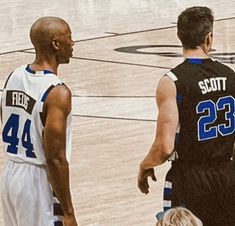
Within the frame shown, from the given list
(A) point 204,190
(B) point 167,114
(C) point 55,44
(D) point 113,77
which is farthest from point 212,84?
(D) point 113,77

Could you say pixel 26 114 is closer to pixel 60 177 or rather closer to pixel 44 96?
pixel 44 96

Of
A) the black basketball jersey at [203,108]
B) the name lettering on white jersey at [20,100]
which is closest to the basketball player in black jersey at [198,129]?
the black basketball jersey at [203,108]

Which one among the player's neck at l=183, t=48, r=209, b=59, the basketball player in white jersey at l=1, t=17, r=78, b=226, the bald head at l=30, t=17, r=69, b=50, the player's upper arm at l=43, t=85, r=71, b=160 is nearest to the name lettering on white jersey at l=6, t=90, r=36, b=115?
the basketball player in white jersey at l=1, t=17, r=78, b=226

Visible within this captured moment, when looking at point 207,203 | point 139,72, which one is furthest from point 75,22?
point 207,203

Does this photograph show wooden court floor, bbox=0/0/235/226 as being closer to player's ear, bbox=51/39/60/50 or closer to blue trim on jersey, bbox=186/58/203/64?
blue trim on jersey, bbox=186/58/203/64

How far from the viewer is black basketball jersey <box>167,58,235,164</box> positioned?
432cm

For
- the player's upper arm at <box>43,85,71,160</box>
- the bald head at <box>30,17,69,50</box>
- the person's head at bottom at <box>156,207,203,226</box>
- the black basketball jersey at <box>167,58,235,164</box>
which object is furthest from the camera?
the black basketball jersey at <box>167,58,235,164</box>

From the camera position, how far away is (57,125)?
13.5 feet

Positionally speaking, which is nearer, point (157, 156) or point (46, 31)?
point (46, 31)

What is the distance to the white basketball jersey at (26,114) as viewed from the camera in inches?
166

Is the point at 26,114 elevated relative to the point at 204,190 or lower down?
elevated

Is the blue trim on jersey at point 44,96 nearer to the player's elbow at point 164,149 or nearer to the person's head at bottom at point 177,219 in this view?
the player's elbow at point 164,149

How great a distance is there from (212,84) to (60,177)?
0.79m

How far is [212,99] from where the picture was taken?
4371 millimetres
